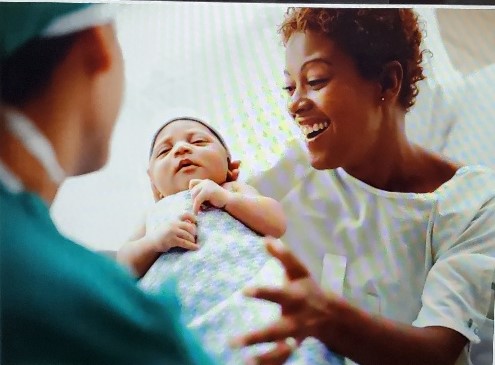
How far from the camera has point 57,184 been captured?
3.85 ft

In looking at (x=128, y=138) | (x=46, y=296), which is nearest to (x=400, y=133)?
(x=128, y=138)

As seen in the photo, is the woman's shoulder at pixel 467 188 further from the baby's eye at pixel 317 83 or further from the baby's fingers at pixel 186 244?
the baby's fingers at pixel 186 244

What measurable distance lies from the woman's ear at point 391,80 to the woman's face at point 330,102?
1cm

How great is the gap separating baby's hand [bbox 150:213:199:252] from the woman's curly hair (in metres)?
0.42

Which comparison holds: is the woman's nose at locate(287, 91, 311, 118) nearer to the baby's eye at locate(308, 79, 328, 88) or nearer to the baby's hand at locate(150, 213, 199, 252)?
the baby's eye at locate(308, 79, 328, 88)

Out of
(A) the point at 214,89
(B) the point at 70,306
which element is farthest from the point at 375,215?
(B) the point at 70,306

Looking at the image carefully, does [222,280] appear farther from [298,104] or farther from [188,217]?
[298,104]

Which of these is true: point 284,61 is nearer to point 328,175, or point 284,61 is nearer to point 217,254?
point 328,175

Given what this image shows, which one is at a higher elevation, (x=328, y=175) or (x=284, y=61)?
(x=284, y=61)

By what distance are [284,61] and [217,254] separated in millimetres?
409

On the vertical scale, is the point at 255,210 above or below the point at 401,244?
above

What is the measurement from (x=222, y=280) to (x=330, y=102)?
0.41m

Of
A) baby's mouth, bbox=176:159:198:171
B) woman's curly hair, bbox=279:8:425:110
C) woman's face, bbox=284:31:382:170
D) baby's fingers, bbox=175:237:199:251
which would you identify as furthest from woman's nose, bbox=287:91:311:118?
baby's fingers, bbox=175:237:199:251

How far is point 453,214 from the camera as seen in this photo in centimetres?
118
